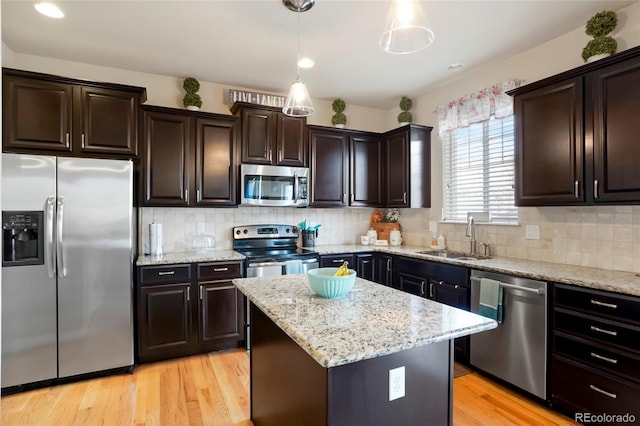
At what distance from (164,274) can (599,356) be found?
3223mm

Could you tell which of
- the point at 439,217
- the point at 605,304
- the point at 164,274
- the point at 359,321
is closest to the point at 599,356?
the point at 605,304

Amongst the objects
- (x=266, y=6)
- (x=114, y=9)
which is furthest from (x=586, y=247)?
(x=114, y=9)

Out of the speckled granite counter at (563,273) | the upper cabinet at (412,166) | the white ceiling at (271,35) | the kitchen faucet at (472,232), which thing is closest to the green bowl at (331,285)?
the speckled granite counter at (563,273)

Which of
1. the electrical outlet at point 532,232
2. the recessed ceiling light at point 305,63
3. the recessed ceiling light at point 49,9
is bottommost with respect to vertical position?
the electrical outlet at point 532,232

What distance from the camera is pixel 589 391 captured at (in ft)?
7.21

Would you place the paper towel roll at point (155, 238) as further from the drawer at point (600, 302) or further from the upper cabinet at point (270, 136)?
the drawer at point (600, 302)

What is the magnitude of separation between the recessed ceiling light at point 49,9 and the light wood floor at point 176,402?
2747 mm

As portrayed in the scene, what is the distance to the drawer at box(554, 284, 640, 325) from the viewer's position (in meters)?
2.01

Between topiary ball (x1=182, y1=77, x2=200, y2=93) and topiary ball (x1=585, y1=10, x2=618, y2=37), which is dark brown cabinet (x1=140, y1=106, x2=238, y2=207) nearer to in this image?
topiary ball (x1=182, y1=77, x2=200, y2=93)

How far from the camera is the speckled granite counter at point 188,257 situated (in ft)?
10.3

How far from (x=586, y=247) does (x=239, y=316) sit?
9.74ft

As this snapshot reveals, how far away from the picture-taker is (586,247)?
107 inches

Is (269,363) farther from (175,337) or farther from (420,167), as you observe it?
(420,167)

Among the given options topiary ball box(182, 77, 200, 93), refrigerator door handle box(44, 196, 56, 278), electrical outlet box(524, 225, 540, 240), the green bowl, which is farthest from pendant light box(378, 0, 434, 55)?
refrigerator door handle box(44, 196, 56, 278)
